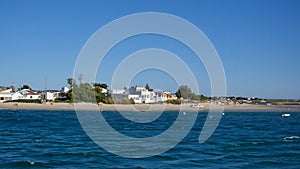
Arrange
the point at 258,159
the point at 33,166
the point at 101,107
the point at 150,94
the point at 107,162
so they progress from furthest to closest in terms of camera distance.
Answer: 1. the point at 150,94
2. the point at 101,107
3. the point at 258,159
4. the point at 107,162
5. the point at 33,166

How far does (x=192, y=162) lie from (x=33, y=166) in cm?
882

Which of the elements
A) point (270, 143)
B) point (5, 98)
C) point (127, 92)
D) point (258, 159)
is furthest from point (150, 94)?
point (258, 159)

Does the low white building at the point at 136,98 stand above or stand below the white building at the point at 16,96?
below

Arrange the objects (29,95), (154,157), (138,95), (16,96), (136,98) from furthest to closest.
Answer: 1. (138,95)
2. (136,98)
3. (29,95)
4. (16,96)
5. (154,157)

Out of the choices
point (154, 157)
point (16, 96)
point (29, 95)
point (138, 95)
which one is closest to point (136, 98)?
point (138, 95)

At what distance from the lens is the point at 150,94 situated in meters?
134

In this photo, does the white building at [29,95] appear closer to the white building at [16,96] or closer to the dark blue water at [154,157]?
the white building at [16,96]

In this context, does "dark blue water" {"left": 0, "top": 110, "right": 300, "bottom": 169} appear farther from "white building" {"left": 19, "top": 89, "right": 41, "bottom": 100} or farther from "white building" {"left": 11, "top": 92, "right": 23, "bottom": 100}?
"white building" {"left": 19, "top": 89, "right": 41, "bottom": 100}

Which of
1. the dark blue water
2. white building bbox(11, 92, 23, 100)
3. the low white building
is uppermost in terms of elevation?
white building bbox(11, 92, 23, 100)

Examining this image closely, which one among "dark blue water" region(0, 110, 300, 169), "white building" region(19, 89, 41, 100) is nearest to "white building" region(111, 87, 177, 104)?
"white building" region(19, 89, 41, 100)

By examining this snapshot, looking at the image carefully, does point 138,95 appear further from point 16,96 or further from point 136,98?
point 16,96

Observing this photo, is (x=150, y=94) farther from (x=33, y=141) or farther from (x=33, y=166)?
(x=33, y=166)

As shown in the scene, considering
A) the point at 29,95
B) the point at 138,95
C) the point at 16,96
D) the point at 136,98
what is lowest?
the point at 136,98

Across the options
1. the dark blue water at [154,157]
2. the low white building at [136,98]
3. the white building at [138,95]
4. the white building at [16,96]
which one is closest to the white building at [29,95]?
the white building at [16,96]
